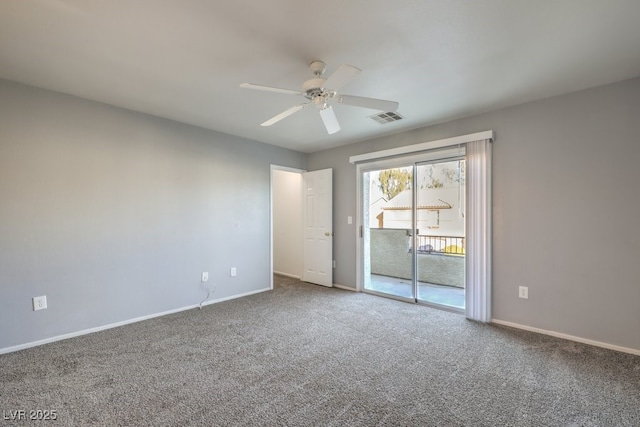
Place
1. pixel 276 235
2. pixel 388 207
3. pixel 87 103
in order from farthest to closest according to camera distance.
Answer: pixel 276 235 → pixel 388 207 → pixel 87 103

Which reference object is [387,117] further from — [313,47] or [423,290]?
[423,290]

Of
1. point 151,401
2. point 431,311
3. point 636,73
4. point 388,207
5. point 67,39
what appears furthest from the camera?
point 388,207

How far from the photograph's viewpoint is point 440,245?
418 cm

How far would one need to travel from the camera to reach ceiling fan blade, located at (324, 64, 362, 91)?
1725 millimetres

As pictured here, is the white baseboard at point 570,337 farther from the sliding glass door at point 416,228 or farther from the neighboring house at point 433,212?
the neighboring house at point 433,212

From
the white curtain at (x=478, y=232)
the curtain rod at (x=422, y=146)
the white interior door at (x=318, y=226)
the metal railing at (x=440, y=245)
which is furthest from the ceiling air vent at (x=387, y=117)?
the metal railing at (x=440, y=245)

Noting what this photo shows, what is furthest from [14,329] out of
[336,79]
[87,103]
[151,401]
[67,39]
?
[336,79]

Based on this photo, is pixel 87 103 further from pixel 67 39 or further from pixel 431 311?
pixel 431 311

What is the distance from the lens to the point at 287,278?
561 cm

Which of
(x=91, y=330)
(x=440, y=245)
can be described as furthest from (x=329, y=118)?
(x=91, y=330)

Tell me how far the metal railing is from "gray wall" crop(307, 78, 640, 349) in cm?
73

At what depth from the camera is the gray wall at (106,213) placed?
2.62 m

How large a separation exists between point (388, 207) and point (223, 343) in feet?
9.83

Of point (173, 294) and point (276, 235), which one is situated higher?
point (276, 235)
